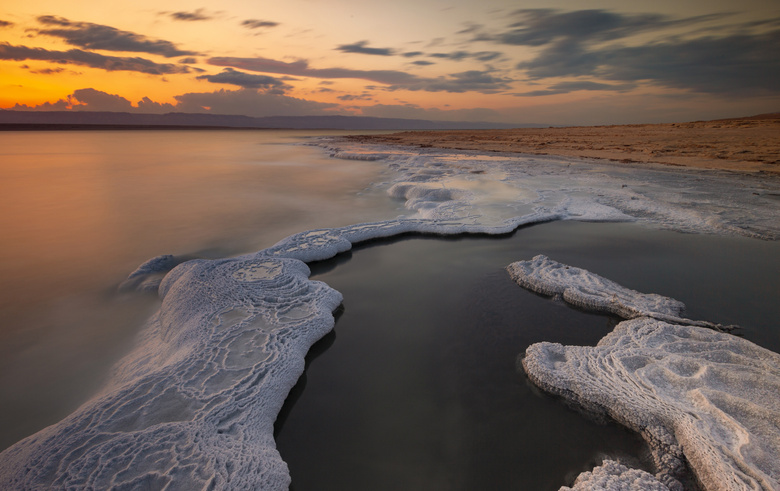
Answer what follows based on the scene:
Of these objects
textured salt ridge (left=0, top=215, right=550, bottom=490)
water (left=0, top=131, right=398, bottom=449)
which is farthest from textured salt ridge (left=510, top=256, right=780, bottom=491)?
water (left=0, top=131, right=398, bottom=449)

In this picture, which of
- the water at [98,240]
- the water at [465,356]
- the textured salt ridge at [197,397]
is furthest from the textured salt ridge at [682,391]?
the water at [98,240]

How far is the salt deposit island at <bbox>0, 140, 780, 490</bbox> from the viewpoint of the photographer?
1.86 metres

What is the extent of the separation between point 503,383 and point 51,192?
1311cm

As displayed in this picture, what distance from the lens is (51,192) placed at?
10.0 meters

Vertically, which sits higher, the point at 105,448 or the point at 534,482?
the point at 105,448

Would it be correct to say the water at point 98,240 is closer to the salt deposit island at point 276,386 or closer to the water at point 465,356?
the salt deposit island at point 276,386

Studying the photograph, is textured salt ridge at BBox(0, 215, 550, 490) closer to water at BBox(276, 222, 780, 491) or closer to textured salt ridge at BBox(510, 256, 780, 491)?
water at BBox(276, 222, 780, 491)

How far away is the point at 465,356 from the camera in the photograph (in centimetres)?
294

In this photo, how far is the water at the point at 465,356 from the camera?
6.73ft

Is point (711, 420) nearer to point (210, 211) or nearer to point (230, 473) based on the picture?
point (230, 473)

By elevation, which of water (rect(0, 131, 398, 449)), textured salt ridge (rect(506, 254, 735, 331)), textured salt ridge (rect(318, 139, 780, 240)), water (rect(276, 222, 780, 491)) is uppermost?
textured salt ridge (rect(318, 139, 780, 240))

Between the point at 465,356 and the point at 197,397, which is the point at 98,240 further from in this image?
the point at 465,356

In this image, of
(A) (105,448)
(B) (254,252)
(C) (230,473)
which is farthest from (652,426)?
(B) (254,252)

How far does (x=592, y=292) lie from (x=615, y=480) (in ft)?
7.37
